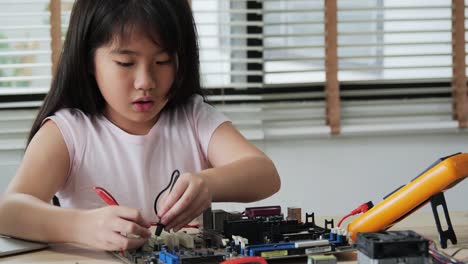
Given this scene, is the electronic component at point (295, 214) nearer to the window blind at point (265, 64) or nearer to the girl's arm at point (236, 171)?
the girl's arm at point (236, 171)

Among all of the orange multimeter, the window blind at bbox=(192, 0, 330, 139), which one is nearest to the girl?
the orange multimeter

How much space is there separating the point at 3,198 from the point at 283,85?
188cm

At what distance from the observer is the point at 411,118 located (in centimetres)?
329

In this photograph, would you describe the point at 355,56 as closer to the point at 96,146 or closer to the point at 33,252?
the point at 96,146

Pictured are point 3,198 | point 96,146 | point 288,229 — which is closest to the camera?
point 288,229

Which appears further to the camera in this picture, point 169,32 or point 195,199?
point 169,32

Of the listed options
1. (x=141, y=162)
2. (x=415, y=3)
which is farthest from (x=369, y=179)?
(x=141, y=162)

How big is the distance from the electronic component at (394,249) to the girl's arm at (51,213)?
400mm

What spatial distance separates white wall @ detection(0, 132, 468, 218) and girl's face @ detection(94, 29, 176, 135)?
5.08 feet

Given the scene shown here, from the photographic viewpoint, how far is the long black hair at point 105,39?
162cm

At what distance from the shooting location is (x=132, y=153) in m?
1.79

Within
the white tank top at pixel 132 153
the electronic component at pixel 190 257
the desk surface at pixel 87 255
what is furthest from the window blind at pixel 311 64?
the electronic component at pixel 190 257

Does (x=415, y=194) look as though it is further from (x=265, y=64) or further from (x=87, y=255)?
(x=265, y=64)

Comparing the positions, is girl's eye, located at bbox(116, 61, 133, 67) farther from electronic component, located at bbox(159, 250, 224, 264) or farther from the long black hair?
A: electronic component, located at bbox(159, 250, 224, 264)
